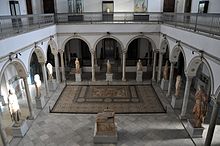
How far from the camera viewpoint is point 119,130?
982cm

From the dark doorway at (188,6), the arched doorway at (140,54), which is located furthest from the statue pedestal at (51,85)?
the dark doorway at (188,6)

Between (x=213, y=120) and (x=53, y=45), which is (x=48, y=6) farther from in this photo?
(x=213, y=120)

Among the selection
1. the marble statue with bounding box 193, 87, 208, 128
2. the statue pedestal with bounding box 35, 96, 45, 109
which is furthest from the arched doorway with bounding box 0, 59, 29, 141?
the marble statue with bounding box 193, 87, 208, 128

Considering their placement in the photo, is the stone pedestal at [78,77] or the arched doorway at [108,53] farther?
the arched doorway at [108,53]

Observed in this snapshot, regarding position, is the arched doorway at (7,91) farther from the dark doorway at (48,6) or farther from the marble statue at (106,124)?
the dark doorway at (48,6)

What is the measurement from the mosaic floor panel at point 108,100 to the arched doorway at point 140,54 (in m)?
3.96

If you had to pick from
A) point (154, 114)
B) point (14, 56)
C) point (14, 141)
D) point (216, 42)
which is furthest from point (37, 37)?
point (216, 42)

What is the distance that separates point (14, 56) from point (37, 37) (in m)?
2.74

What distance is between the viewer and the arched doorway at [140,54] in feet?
60.4

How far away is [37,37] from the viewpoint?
11266mm

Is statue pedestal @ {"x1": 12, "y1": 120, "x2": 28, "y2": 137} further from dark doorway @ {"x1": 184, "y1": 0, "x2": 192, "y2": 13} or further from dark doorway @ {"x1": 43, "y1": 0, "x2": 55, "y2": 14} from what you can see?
dark doorway @ {"x1": 184, "y1": 0, "x2": 192, "y2": 13}

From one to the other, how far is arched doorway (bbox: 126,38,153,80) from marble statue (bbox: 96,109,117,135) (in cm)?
→ 975

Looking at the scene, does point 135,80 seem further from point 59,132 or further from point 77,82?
point 59,132

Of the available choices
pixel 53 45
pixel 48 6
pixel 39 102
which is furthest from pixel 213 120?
pixel 48 6
